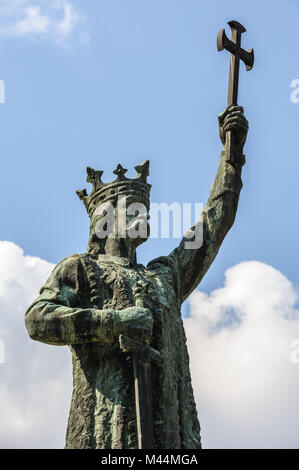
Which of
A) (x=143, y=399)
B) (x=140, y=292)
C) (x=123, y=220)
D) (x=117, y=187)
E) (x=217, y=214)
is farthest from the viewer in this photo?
(x=217, y=214)

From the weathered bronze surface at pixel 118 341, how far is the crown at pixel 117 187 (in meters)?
0.43

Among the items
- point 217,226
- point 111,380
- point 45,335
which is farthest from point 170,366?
point 217,226

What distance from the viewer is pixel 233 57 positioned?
43.5 ft

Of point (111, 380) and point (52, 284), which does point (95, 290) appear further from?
point (111, 380)

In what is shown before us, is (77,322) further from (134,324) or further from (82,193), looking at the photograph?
(82,193)

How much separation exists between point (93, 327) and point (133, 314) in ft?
1.52

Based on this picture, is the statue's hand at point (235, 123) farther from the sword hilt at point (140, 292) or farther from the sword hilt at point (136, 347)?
the sword hilt at point (136, 347)

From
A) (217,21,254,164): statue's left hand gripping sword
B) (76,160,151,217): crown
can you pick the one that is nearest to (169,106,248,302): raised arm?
(217,21,254,164): statue's left hand gripping sword

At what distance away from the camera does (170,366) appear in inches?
427

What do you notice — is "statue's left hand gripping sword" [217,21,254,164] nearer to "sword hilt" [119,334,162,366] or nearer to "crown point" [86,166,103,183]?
"crown point" [86,166,103,183]

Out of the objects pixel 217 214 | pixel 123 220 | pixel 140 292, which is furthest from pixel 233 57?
pixel 140 292

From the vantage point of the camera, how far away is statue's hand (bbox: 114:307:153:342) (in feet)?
33.9

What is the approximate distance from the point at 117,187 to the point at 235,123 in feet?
6.03

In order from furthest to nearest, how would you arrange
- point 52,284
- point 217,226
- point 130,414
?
point 217,226, point 52,284, point 130,414
